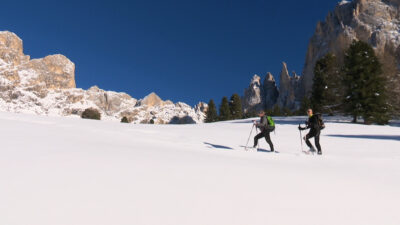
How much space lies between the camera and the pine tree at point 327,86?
94.4 feet

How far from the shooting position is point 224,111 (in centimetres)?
6725

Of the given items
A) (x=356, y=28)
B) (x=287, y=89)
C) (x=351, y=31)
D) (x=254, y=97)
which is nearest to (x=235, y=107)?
(x=351, y=31)

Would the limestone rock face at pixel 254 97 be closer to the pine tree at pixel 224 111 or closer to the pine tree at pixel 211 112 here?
the pine tree at pixel 211 112

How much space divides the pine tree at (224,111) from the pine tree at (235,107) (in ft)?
6.87

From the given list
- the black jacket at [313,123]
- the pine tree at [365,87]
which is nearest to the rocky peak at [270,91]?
the pine tree at [365,87]

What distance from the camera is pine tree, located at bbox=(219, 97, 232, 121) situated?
6656cm

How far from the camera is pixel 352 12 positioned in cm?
10638

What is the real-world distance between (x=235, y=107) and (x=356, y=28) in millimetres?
75513

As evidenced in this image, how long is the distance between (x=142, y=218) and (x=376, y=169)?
248 inches

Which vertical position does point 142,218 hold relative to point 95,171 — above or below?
below

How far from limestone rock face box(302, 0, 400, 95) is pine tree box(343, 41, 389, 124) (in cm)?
7127

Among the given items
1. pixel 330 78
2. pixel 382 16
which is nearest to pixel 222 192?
pixel 330 78

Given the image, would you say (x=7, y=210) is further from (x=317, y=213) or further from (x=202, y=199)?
(x=317, y=213)

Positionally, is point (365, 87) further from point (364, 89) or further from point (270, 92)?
point (270, 92)
